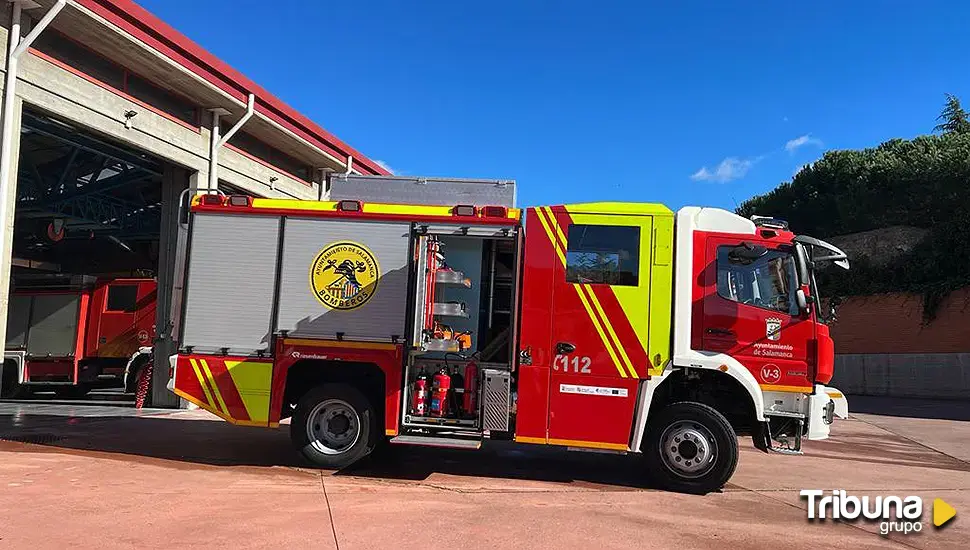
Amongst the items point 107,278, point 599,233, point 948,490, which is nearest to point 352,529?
point 599,233

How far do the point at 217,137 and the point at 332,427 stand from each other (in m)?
8.79

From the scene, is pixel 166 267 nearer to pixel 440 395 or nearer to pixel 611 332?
pixel 440 395

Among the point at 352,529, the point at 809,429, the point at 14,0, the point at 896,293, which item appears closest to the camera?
the point at 352,529

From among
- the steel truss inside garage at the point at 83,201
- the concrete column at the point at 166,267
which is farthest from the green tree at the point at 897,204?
the steel truss inside garage at the point at 83,201

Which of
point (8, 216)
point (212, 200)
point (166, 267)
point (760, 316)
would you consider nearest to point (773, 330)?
point (760, 316)

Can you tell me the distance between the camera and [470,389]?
7.55 meters

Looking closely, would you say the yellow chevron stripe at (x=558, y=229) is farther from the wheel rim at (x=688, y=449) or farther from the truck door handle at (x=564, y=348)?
the wheel rim at (x=688, y=449)

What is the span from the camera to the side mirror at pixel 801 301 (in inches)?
272

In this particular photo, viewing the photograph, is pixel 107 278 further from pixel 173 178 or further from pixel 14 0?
pixel 14 0

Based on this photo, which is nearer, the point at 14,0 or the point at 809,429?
the point at 809,429

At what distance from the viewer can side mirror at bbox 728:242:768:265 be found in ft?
23.3

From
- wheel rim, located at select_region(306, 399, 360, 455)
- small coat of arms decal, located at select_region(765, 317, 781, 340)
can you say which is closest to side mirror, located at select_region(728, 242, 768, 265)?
small coat of arms decal, located at select_region(765, 317, 781, 340)

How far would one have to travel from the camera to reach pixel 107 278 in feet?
54.3

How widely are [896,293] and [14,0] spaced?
26.4 metres
